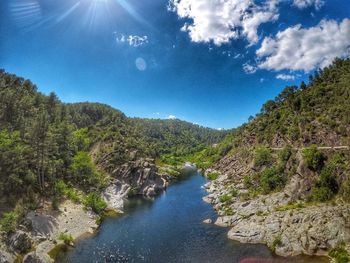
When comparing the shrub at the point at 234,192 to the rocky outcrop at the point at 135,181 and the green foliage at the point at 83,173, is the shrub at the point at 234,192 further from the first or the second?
the green foliage at the point at 83,173

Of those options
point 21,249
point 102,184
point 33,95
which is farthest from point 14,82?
point 21,249

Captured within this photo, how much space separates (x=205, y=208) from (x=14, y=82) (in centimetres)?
9409

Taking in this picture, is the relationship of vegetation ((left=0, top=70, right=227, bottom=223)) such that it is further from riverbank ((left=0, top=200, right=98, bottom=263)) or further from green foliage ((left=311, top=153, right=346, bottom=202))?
green foliage ((left=311, top=153, right=346, bottom=202))

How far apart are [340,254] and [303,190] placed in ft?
62.4

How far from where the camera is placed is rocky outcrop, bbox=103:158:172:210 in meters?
93.1

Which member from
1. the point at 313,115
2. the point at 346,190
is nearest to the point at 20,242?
the point at 346,190

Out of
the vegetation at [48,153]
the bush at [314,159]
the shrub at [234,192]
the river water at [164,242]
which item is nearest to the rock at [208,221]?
the river water at [164,242]

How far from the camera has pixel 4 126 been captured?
75938mm

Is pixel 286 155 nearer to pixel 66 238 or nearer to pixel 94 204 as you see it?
pixel 94 204

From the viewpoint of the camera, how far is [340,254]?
42.7 m

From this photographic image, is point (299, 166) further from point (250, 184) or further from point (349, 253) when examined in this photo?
point (349, 253)

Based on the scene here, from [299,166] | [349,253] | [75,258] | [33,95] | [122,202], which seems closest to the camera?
[349,253]

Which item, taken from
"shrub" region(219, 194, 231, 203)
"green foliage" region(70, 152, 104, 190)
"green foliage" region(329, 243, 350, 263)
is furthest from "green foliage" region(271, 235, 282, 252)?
"green foliage" region(70, 152, 104, 190)

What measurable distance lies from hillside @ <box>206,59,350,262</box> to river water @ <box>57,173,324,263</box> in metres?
3.33
